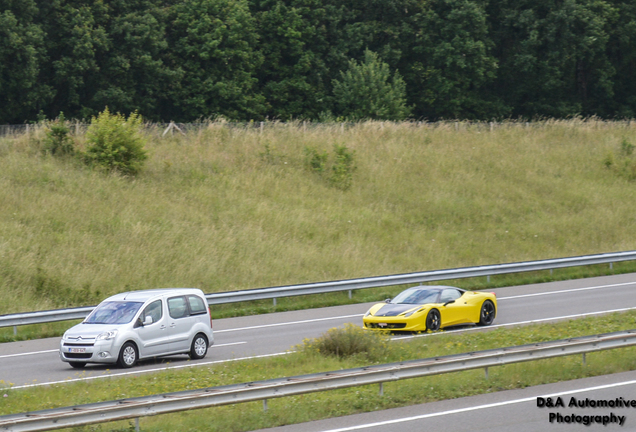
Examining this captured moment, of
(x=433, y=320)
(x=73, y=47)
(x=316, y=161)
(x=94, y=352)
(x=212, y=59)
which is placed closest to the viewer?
(x=94, y=352)

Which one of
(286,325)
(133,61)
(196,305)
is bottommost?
(286,325)

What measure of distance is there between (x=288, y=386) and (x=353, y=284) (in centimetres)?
1573

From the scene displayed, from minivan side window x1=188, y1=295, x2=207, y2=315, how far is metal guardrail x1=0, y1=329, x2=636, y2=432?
22.4ft

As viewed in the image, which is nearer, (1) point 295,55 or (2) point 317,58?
(1) point 295,55

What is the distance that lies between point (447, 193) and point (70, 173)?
1727cm

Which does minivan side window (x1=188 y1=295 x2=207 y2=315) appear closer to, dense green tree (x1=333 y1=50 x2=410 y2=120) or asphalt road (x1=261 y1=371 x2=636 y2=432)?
asphalt road (x1=261 y1=371 x2=636 y2=432)

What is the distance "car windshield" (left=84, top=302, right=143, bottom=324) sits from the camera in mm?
16094

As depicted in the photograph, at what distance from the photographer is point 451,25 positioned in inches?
2511

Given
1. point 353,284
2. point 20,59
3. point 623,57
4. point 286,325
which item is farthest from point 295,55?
point 286,325

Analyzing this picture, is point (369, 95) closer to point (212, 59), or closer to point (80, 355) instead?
point (212, 59)

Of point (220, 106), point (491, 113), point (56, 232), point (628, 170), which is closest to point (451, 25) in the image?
point (491, 113)

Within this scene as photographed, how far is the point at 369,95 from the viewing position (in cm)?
5744

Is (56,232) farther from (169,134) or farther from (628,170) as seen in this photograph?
(628,170)

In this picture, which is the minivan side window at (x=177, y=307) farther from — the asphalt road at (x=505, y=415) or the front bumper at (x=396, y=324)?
the asphalt road at (x=505, y=415)
